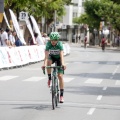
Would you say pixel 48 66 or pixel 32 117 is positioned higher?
pixel 48 66

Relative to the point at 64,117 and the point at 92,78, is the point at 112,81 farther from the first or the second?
the point at 64,117

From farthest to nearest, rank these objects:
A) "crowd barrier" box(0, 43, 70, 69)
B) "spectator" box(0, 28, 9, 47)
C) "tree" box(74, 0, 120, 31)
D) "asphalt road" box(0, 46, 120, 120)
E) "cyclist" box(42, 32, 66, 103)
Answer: "tree" box(74, 0, 120, 31) < "spectator" box(0, 28, 9, 47) < "crowd barrier" box(0, 43, 70, 69) < "cyclist" box(42, 32, 66, 103) < "asphalt road" box(0, 46, 120, 120)

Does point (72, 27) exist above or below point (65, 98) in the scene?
below

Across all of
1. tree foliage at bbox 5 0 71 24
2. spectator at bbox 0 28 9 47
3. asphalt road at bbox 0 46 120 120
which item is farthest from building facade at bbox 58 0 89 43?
asphalt road at bbox 0 46 120 120

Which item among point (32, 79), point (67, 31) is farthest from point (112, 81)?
point (67, 31)

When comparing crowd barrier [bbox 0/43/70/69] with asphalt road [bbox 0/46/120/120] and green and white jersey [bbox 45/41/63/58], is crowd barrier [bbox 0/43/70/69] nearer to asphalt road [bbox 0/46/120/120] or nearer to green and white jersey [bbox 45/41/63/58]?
asphalt road [bbox 0/46/120/120]

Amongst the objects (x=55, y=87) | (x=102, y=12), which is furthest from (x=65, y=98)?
(x=102, y=12)

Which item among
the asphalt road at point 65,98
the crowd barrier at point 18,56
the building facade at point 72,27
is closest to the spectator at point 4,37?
the crowd barrier at point 18,56

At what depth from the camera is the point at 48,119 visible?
12.7 meters

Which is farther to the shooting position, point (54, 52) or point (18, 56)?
point (18, 56)

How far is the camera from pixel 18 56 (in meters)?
32.2

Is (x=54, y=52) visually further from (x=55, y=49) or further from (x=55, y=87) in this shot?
(x=55, y=87)

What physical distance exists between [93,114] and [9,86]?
7.35 m

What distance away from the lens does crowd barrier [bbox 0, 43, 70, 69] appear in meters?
29.7
